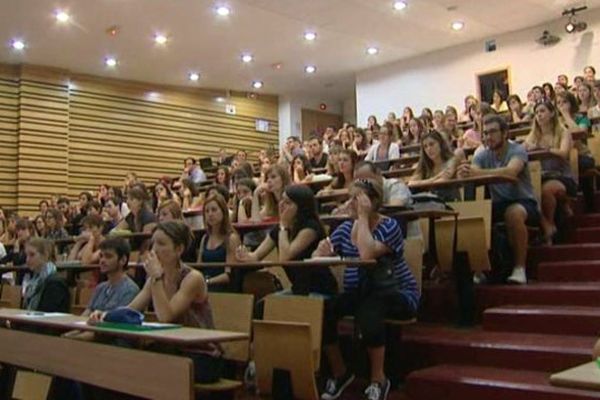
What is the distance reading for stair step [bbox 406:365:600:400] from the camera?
258 centimetres

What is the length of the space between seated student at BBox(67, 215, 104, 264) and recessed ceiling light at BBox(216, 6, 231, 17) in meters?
4.34

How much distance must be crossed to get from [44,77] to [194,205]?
5.19 metres

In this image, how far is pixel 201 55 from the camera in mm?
10734

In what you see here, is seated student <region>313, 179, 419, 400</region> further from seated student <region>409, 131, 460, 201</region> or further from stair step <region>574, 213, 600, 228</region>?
stair step <region>574, 213, 600, 228</region>

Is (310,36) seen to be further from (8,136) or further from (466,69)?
(8,136)

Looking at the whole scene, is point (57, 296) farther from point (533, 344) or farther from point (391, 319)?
point (533, 344)

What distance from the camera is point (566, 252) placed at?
4094 millimetres

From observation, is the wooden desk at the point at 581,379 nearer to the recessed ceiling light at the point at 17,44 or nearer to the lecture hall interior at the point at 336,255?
the lecture hall interior at the point at 336,255

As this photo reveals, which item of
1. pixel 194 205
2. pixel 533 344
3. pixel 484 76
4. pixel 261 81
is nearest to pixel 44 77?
pixel 261 81

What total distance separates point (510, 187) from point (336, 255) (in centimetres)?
133

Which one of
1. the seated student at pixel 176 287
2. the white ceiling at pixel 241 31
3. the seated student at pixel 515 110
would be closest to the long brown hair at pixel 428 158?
the seated student at pixel 176 287

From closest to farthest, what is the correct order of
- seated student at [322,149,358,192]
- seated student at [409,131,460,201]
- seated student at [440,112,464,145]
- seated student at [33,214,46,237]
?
seated student at [409,131,460,201] → seated student at [322,149,358,192] → seated student at [33,214,46,237] → seated student at [440,112,464,145]

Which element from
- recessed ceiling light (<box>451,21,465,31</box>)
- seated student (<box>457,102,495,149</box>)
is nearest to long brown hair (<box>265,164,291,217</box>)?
seated student (<box>457,102,495,149</box>)

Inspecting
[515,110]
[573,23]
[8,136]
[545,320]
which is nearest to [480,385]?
[545,320]
